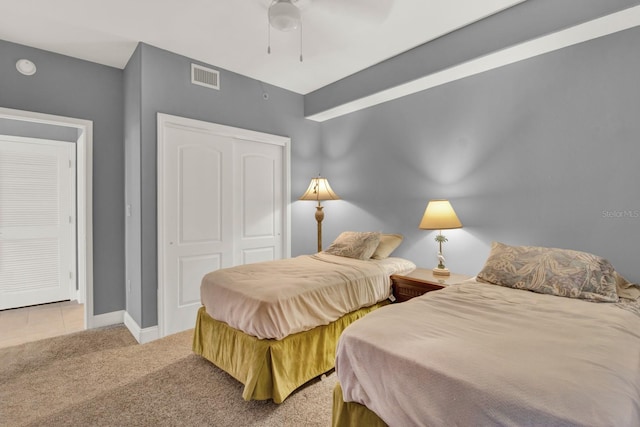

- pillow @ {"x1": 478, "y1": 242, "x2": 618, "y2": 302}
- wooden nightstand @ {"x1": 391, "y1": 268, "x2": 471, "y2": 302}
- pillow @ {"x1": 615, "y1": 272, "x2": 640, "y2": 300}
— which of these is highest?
pillow @ {"x1": 478, "y1": 242, "x2": 618, "y2": 302}

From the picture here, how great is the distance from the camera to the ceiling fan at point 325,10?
2.15m

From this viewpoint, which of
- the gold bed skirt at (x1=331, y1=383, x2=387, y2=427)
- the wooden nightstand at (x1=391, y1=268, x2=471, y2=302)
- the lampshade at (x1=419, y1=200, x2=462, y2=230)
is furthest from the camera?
the lampshade at (x1=419, y1=200, x2=462, y2=230)

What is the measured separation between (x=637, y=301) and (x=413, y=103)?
2423 mm

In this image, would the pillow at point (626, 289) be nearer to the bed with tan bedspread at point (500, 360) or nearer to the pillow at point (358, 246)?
the bed with tan bedspread at point (500, 360)

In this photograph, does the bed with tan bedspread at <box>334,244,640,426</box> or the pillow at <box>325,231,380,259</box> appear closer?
the bed with tan bedspread at <box>334,244,640,426</box>

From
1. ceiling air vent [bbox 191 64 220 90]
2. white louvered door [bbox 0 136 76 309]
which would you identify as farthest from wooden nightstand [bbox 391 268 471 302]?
white louvered door [bbox 0 136 76 309]

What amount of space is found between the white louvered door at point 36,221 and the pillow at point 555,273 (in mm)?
4779

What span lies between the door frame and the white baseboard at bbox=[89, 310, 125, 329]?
74 centimetres

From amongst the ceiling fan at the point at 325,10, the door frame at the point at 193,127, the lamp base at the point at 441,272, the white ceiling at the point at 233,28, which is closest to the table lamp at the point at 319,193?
the door frame at the point at 193,127

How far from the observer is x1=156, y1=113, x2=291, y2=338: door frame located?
9.69ft

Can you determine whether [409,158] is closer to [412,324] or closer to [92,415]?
[412,324]

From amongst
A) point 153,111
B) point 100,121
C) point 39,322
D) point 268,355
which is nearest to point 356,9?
point 153,111

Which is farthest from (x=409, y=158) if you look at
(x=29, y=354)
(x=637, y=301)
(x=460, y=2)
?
(x=29, y=354)

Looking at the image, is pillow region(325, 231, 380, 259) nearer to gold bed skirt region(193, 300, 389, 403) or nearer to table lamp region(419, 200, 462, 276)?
table lamp region(419, 200, 462, 276)
